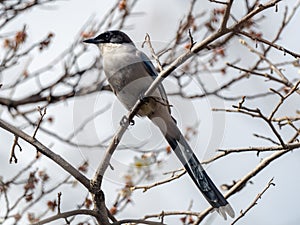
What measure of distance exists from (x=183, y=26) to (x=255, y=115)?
2096 millimetres

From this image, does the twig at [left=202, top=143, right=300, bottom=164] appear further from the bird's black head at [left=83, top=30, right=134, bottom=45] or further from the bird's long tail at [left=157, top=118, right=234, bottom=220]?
the bird's black head at [left=83, top=30, right=134, bottom=45]

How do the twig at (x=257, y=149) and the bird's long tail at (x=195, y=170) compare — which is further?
the bird's long tail at (x=195, y=170)

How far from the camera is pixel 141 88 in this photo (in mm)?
3111

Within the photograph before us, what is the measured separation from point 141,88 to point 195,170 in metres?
0.63

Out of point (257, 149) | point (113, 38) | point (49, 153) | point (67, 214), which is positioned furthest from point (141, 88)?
point (67, 214)

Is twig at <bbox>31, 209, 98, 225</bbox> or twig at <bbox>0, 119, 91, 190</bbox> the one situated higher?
twig at <bbox>0, 119, 91, 190</bbox>

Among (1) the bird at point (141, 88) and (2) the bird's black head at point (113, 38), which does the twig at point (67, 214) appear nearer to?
(1) the bird at point (141, 88)

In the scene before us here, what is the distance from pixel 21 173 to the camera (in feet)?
11.8

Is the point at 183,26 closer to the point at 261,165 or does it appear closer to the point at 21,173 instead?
the point at 21,173

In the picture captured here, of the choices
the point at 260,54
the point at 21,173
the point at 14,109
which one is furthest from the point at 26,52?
the point at 260,54

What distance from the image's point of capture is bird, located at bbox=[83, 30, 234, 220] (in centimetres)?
276

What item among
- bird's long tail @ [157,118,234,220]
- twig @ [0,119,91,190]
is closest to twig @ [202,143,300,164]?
bird's long tail @ [157,118,234,220]

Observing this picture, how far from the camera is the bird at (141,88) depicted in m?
2.76

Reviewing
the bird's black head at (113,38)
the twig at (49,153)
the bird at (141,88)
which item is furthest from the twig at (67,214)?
the bird's black head at (113,38)
